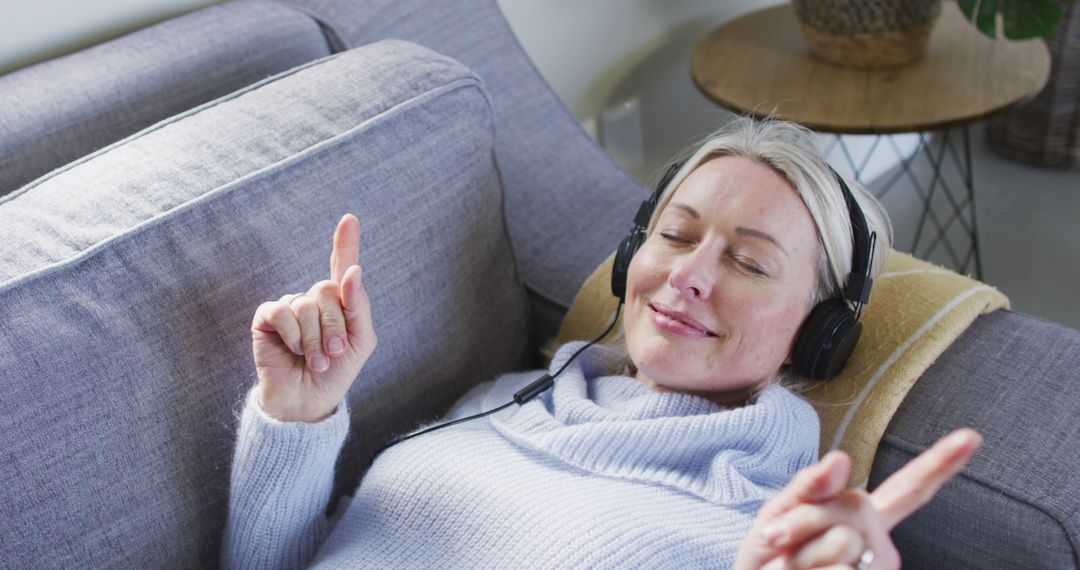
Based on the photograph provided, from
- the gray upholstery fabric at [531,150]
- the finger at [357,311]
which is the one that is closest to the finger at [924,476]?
the finger at [357,311]

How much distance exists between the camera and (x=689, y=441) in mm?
995

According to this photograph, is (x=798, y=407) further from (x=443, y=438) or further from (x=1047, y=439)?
(x=443, y=438)

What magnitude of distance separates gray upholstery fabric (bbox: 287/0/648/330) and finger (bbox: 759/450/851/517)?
0.71 meters

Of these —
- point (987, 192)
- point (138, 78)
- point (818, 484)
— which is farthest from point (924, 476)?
point (987, 192)

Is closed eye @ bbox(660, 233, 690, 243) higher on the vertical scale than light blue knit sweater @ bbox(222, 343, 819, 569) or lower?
higher

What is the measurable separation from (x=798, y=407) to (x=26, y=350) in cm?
72

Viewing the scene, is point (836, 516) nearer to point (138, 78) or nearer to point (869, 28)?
point (138, 78)

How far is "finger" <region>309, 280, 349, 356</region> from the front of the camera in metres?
0.93

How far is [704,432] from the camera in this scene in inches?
39.0

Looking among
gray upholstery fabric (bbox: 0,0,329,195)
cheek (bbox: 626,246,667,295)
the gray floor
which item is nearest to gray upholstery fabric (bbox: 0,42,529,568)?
gray upholstery fabric (bbox: 0,0,329,195)

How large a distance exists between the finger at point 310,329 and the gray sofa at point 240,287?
0.09 metres

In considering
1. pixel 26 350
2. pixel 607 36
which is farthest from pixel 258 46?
pixel 607 36

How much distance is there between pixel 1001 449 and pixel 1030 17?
965 mm

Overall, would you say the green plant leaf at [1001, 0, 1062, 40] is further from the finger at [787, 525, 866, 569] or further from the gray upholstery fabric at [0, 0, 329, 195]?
the finger at [787, 525, 866, 569]
